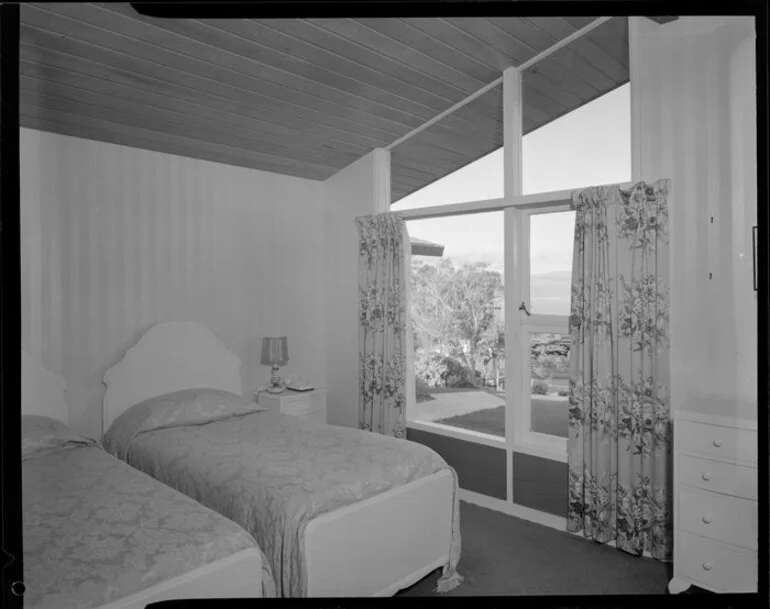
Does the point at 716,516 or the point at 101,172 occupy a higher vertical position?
the point at 101,172

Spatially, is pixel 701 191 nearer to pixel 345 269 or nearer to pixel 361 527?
pixel 361 527

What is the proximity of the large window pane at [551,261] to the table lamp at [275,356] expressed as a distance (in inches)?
57.8

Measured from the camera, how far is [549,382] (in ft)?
8.43

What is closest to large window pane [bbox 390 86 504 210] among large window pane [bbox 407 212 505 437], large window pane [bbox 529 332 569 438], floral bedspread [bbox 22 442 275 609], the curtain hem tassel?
large window pane [bbox 407 212 505 437]

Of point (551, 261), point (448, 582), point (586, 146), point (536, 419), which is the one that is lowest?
point (448, 582)

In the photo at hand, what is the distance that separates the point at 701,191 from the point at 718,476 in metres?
1.04

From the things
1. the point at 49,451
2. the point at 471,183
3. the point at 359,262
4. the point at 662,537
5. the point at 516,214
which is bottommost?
the point at 662,537

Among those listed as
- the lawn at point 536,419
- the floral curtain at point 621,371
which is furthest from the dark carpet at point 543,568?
the lawn at point 536,419

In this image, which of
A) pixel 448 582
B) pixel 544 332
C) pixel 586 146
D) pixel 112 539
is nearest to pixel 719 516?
pixel 448 582

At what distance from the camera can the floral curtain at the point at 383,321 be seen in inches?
114

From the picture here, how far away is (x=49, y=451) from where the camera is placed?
176 centimetres

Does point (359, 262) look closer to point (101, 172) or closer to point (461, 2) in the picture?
point (101, 172)

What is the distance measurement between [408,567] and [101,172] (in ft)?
5.95

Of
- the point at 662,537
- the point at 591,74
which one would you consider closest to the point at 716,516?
the point at 662,537
